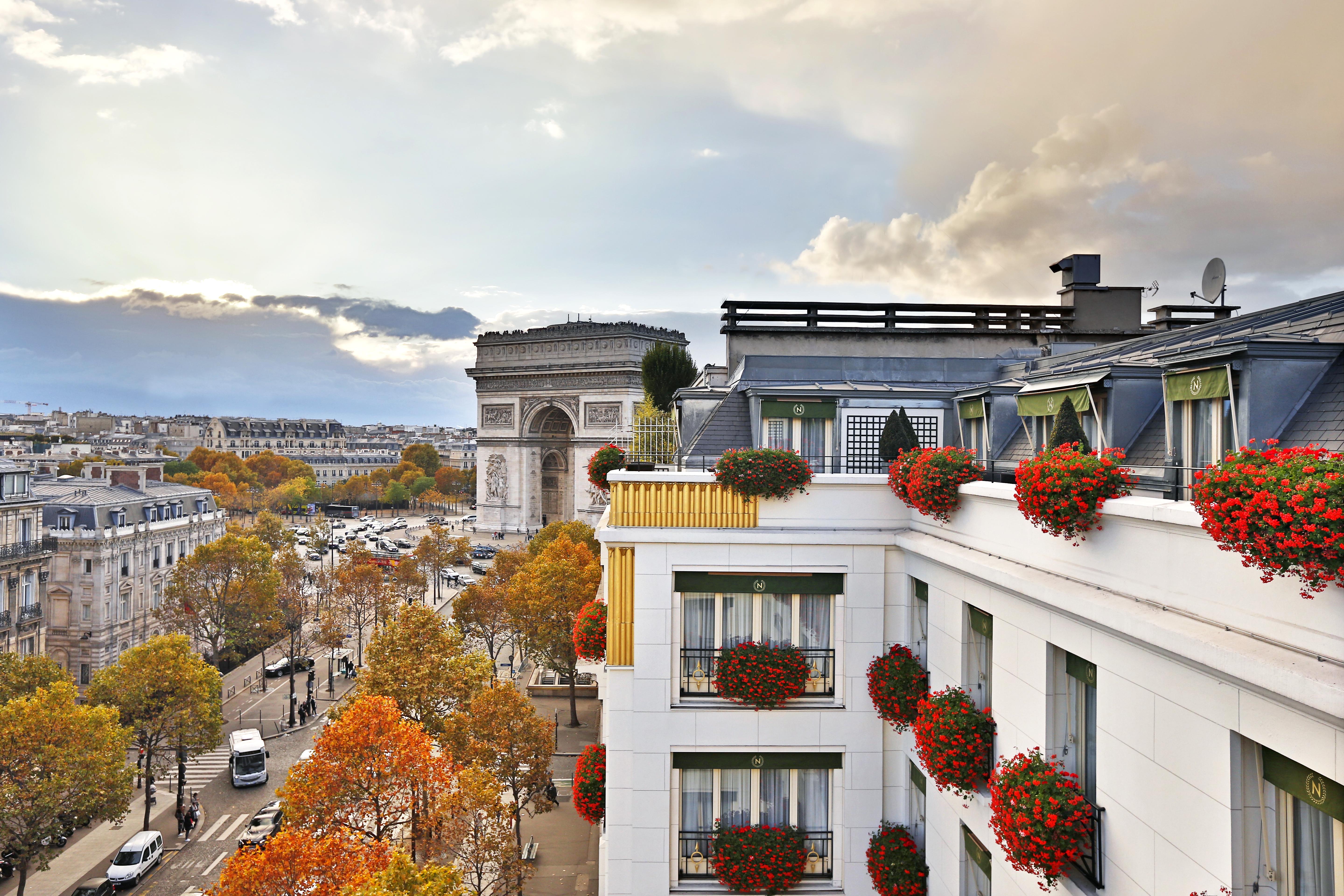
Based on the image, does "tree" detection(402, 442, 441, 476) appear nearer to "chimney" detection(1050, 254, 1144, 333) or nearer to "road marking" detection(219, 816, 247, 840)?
"road marking" detection(219, 816, 247, 840)

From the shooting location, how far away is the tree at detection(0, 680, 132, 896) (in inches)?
646

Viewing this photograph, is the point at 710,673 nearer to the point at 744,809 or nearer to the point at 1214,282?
the point at 744,809

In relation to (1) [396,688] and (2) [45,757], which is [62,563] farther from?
(1) [396,688]

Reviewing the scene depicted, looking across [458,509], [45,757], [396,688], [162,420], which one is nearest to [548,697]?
[396,688]

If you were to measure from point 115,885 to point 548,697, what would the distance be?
1453 centimetres

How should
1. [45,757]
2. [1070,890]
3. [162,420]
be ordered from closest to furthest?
[1070,890] < [45,757] < [162,420]

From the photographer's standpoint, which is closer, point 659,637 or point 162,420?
point 659,637

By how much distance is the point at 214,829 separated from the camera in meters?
20.7

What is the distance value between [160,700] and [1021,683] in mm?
22800

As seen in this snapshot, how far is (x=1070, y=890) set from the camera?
18.5 feet

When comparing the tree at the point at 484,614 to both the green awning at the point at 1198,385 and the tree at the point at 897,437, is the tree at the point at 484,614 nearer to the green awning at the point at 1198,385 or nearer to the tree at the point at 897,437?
the tree at the point at 897,437

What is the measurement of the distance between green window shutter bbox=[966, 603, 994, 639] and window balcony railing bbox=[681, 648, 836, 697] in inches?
84.7

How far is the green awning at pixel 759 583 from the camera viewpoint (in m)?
9.38

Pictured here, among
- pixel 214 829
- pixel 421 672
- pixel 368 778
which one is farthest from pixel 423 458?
pixel 368 778
